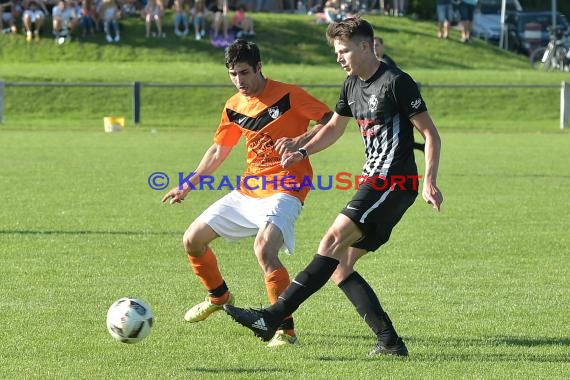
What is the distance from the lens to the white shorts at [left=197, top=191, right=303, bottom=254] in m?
6.63

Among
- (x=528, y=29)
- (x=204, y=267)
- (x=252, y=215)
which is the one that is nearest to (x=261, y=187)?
(x=252, y=215)

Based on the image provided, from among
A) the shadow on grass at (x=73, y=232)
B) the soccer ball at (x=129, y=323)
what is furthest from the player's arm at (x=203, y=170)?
the shadow on grass at (x=73, y=232)

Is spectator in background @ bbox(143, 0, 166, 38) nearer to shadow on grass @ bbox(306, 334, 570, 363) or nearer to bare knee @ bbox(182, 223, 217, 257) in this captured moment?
bare knee @ bbox(182, 223, 217, 257)

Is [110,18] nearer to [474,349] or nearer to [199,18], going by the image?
[199,18]

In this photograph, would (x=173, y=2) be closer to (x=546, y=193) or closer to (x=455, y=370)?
(x=546, y=193)

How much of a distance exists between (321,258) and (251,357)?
2.18ft

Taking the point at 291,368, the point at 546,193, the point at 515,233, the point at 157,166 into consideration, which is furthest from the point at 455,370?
the point at 157,166

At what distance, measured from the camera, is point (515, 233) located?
1139cm

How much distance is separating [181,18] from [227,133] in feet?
99.7

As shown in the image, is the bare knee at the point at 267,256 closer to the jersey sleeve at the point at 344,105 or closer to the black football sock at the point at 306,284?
the black football sock at the point at 306,284

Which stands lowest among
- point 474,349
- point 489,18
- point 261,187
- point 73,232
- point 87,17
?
point 489,18

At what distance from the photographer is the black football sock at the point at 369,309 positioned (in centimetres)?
626

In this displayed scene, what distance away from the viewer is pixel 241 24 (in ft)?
120

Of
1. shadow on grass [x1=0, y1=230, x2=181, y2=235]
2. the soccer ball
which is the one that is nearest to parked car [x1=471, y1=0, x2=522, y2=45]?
shadow on grass [x1=0, y1=230, x2=181, y2=235]
